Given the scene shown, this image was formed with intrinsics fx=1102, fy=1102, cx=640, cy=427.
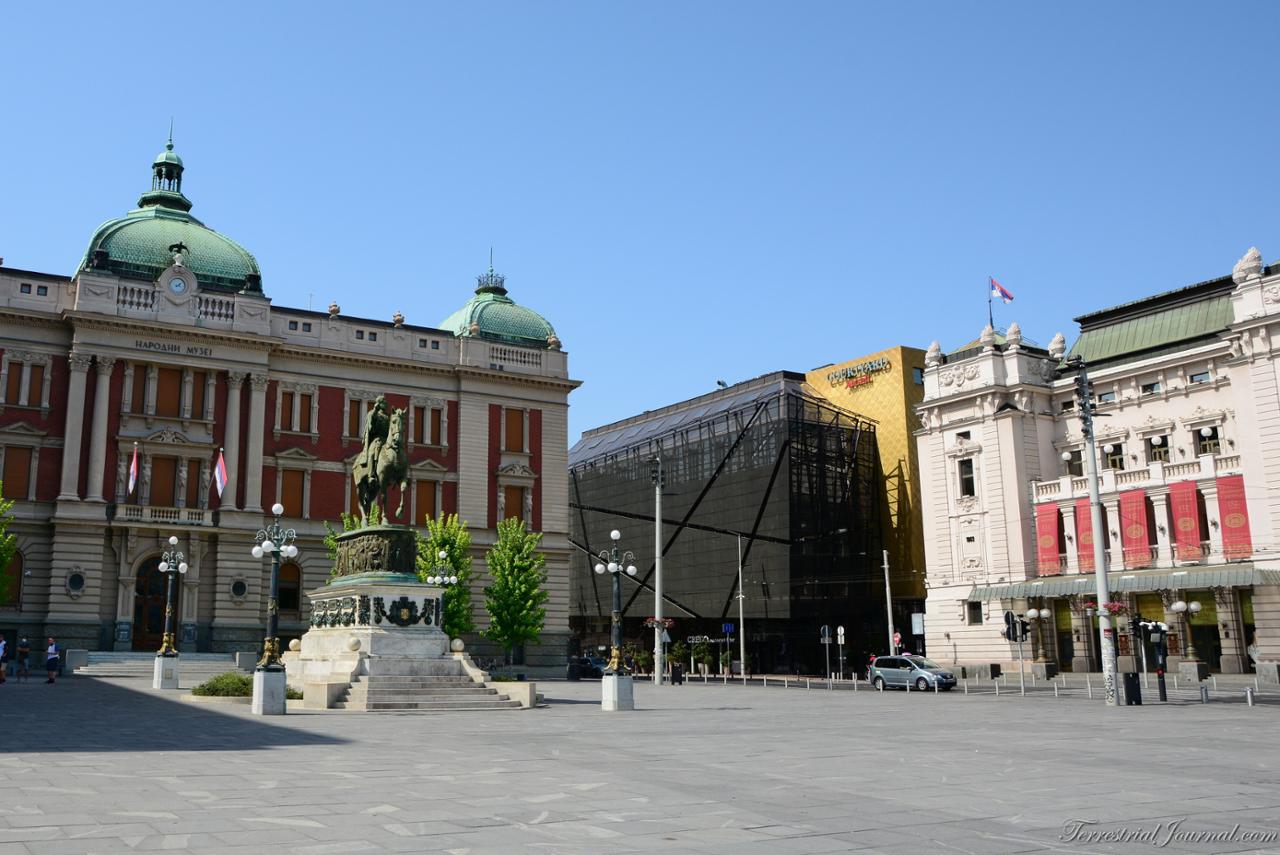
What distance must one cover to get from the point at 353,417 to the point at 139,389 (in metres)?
11.4

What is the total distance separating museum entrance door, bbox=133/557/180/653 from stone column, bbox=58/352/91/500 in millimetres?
5262

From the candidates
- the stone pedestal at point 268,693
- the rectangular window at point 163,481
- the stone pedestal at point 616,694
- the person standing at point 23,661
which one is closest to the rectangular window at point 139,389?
the rectangular window at point 163,481

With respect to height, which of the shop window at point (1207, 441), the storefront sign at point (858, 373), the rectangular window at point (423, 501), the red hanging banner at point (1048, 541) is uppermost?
the storefront sign at point (858, 373)

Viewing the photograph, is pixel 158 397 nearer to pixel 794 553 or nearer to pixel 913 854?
pixel 794 553

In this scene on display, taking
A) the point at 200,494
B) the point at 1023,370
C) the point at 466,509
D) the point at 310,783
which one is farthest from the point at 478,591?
the point at 310,783

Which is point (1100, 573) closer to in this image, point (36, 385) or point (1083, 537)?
point (1083, 537)

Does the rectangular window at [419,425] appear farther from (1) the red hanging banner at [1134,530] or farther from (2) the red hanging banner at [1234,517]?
(2) the red hanging banner at [1234,517]

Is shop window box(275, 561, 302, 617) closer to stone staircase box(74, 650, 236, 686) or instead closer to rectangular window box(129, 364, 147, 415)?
stone staircase box(74, 650, 236, 686)

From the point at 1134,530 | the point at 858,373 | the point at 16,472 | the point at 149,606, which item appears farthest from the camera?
the point at 858,373

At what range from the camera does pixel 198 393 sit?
5925 cm

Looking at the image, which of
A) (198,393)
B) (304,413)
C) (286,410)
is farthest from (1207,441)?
(198,393)

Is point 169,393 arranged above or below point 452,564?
above

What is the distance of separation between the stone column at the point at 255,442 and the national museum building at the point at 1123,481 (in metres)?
39.1

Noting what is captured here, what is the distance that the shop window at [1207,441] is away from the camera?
5531 cm
